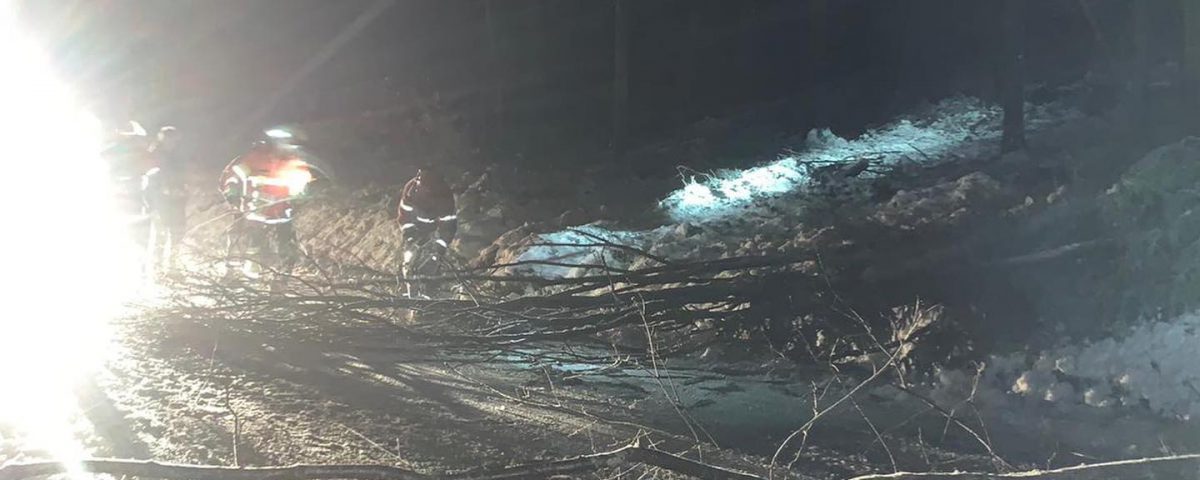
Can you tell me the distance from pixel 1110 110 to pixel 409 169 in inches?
376

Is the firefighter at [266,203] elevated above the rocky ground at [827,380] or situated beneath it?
elevated above

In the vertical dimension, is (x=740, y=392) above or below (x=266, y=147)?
below

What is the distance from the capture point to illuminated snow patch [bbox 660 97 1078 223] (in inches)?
383

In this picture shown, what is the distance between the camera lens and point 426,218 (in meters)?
6.97

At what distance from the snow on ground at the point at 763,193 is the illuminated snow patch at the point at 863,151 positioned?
0.04ft

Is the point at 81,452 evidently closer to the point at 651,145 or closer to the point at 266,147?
the point at 266,147

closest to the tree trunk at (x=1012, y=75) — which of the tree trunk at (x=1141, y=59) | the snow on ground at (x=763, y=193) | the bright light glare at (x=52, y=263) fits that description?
the snow on ground at (x=763, y=193)

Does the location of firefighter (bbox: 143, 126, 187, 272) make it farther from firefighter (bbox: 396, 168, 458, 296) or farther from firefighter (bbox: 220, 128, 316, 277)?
firefighter (bbox: 396, 168, 458, 296)

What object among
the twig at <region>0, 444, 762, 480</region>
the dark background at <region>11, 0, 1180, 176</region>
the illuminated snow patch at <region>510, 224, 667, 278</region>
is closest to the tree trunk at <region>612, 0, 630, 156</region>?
the dark background at <region>11, 0, 1180, 176</region>

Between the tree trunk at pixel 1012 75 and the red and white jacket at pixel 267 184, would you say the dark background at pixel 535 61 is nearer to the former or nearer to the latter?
the tree trunk at pixel 1012 75

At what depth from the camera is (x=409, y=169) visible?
11.8 meters

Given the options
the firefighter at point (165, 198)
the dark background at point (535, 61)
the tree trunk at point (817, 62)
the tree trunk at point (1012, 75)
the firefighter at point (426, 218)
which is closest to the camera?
the firefighter at point (426, 218)

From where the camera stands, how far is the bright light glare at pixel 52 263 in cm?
493

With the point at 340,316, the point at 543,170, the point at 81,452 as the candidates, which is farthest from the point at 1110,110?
the point at 81,452
